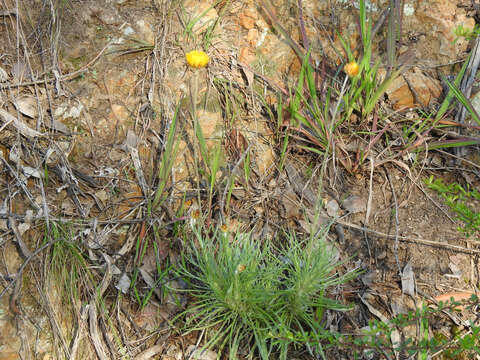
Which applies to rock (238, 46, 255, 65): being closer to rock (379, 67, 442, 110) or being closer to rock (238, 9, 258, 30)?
rock (238, 9, 258, 30)

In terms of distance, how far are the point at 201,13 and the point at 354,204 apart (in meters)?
1.34

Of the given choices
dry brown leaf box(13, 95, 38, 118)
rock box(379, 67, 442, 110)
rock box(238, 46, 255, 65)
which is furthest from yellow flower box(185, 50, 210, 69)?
rock box(379, 67, 442, 110)

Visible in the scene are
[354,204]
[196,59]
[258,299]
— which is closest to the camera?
[196,59]

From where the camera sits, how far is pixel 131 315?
1793 millimetres

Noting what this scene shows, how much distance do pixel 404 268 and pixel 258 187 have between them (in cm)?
77

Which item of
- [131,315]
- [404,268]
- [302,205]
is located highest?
[302,205]

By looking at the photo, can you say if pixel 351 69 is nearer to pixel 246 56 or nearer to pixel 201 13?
pixel 246 56

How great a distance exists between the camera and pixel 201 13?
7.68 ft

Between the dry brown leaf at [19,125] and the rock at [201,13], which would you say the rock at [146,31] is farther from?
the dry brown leaf at [19,125]

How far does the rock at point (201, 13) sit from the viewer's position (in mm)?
2320

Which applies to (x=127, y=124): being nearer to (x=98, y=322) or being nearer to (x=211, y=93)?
(x=211, y=93)

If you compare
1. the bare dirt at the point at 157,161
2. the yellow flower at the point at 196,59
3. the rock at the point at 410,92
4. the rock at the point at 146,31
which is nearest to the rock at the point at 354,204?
the bare dirt at the point at 157,161

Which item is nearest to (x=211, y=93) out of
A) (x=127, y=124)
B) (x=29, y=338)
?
(x=127, y=124)

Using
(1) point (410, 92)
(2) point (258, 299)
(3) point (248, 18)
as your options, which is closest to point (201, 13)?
(3) point (248, 18)
